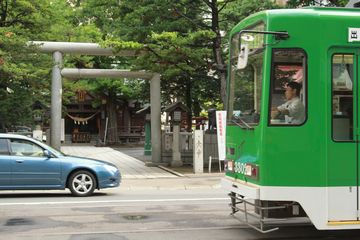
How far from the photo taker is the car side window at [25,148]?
514 inches

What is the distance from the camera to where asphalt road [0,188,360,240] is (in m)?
8.47

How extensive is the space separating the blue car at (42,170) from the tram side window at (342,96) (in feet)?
24.7

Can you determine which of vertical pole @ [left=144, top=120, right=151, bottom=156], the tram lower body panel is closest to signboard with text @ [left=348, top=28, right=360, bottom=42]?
the tram lower body panel

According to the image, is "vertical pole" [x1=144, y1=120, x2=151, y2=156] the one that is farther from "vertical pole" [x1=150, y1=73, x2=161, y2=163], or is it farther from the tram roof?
the tram roof

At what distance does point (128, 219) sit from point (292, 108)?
4206 mm

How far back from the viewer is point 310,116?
7242 mm

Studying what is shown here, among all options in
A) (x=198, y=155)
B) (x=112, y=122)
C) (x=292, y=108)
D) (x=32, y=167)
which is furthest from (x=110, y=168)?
(x=112, y=122)

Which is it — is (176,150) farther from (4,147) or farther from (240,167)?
(240,167)

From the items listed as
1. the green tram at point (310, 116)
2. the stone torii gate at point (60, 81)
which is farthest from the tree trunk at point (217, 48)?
the green tram at point (310, 116)

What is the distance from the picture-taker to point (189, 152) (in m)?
23.9

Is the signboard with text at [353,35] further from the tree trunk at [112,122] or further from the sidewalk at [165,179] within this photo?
the tree trunk at [112,122]

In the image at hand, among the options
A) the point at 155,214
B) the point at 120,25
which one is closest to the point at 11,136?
the point at 155,214

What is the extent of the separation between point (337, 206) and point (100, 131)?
128 ft

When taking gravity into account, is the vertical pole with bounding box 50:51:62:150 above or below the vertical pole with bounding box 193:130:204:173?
above
